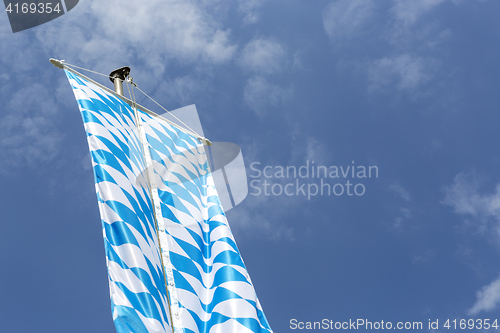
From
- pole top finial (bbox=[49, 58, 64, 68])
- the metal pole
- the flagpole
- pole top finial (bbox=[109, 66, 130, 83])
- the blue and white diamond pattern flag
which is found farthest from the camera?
pole top finial (bbox=[109, 66, 130, 83])

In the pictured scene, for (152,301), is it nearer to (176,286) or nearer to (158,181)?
(176,286)

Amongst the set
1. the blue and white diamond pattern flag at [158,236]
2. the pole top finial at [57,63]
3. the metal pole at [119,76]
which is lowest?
the blue and white diamond pattern flag at [158,236]

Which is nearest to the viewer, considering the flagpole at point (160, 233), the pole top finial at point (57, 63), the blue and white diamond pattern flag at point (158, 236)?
the blue and white diamond pattern flag at point (158, 236)

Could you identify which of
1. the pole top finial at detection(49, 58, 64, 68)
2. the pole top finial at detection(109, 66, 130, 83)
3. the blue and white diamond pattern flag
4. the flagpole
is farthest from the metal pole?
the pole top finial at detection(49, 58, 64, 68)

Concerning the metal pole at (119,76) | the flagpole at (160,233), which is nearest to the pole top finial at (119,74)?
the metal pole at (119,76)

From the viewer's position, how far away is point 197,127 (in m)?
8.84

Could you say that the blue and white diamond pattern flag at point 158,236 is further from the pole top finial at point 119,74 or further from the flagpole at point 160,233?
the pole top finial at point 119,74

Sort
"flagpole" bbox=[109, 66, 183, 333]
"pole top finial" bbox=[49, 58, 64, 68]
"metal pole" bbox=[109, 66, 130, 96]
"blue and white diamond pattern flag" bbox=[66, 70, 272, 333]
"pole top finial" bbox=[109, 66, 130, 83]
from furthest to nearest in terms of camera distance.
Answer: "pole top finial" bbox=[109, 66, 130, 83], "metal pole" bbox=[109, 66, 130, 96], "pole top finial" bbox=[49, 58, 64, 68], "flagpole" bbox=[109, 66, 183, 333], "blue and white diamond pattern flag" bbox=[66, 70, 272, 333]

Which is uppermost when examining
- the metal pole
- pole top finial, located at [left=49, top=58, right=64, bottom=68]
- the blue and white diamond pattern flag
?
the metal pole

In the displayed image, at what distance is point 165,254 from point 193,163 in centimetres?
263

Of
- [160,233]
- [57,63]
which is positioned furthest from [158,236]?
[57,63]

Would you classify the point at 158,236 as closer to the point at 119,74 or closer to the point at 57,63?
the point at 57,63

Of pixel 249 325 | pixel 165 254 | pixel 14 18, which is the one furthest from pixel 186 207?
pixel 14 18

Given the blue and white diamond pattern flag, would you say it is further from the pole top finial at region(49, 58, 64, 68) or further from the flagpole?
the pole top finial at region(49, 58, 64, 68)
